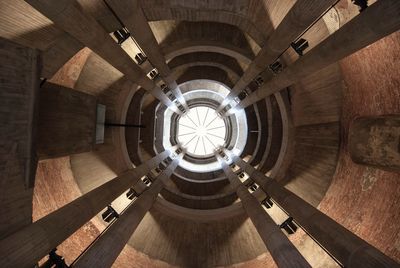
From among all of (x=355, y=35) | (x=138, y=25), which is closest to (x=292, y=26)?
(x=355, y=35)

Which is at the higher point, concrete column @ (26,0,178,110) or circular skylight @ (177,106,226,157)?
concrete column @ (26,0,178,110)

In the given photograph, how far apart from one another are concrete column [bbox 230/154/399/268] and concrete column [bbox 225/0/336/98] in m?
5.00

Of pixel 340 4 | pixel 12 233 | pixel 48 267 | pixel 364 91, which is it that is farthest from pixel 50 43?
pixel 364 91

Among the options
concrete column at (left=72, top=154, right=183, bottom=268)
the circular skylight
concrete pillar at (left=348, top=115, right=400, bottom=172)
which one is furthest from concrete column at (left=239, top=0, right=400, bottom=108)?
the circular skylight

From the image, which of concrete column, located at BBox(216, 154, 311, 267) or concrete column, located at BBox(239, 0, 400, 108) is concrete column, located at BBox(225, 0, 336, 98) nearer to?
concrete column, located at BBox(239, 0, 400, 108)

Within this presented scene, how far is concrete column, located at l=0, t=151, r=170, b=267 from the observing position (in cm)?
539

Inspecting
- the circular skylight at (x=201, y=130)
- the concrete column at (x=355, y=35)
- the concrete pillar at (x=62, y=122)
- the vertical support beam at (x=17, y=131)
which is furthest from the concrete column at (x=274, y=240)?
the circular skylight at (x=201, y=130)

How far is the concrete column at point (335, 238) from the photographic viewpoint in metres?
6.32

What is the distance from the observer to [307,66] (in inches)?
346

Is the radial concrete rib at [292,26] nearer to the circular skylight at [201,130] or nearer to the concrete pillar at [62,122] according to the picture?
the concrete pillar at [62,122]

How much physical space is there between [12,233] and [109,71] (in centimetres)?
873

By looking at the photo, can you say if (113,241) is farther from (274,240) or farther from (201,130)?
(201,130)

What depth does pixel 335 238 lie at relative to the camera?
747 cm

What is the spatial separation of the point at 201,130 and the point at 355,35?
27.8 m
